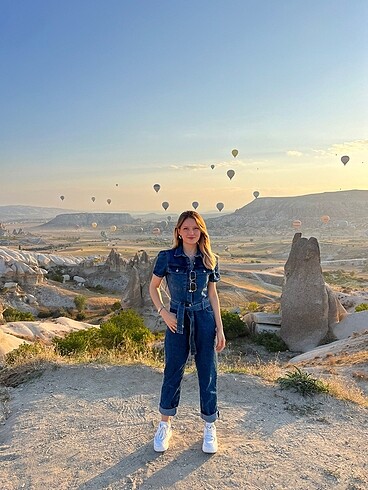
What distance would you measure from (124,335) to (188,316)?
280 inches

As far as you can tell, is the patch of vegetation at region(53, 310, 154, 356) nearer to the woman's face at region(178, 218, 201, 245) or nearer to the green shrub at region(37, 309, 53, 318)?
the woman's face at region(178, 218, 201, 245)

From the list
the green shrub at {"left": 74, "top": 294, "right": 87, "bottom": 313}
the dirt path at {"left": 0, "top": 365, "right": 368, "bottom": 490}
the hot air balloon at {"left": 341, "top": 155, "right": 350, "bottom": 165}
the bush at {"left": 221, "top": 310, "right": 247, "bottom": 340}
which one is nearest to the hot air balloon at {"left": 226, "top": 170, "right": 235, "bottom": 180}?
the hot air balloon at {"left": 341, "top": 155, "right": 350, "bottom": 165}

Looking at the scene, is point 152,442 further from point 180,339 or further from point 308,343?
point 308,343

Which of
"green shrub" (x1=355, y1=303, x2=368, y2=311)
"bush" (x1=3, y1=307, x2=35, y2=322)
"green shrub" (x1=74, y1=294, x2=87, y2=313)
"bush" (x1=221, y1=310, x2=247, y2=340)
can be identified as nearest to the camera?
"bush" (x1=221, y1=310, x2=247, y2=340)

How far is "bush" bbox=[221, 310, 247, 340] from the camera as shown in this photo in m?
17.6

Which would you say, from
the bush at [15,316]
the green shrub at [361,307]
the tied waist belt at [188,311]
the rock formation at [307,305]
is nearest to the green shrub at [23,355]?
the tied waist belt at [188,311]

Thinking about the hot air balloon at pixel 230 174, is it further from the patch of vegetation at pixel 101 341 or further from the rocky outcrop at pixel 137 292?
the patch of vegetation at pixel 101 341

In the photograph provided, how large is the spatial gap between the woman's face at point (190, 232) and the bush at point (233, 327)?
1366 cm

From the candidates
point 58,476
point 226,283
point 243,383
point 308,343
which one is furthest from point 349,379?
point 226,283

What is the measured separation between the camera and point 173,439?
470cm

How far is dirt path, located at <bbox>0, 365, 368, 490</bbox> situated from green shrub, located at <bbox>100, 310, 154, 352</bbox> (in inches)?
120

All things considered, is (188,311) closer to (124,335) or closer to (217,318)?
(217,318)

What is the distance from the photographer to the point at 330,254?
79.9 meters

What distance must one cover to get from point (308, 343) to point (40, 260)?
44638 millimetres
